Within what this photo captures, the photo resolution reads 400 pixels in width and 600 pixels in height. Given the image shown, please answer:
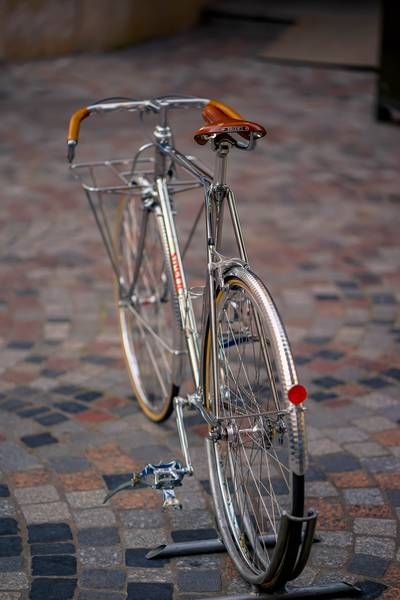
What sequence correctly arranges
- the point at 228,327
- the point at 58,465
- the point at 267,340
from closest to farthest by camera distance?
1. the point at 267,340
2. the point at 228,327
3. the point at 58,465

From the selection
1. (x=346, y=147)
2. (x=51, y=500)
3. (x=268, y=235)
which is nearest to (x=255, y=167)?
(x=346, y=147)

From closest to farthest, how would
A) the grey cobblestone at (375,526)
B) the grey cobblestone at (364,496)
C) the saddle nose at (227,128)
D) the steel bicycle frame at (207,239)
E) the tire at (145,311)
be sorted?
the saddle nose at (227,128) < the steel bicycle frame at (207,239) < the grey cobblestone at (375,526) < the grey cobblestone at (364,496) < the tire at (145,311)

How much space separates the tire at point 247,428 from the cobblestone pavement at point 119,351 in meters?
0.14

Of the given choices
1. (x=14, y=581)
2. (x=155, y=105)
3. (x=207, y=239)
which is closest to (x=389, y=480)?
(x=207, y=239)

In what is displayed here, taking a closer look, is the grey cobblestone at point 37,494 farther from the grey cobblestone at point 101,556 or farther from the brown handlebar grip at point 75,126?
the brown handlebar grip at point 75,126

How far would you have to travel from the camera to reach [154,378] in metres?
4.80

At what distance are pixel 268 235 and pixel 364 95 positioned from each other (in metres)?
3.87

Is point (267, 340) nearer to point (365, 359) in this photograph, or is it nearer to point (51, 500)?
point (51, 500)

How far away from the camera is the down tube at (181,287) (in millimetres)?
3693

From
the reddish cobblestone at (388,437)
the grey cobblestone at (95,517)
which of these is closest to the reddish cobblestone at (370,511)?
the reddish cobblestone at (388,437)

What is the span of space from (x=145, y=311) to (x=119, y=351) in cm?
46

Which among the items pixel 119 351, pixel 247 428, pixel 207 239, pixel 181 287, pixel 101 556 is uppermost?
pixel 207 239

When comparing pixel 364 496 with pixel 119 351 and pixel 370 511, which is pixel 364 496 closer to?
pixel 370 511

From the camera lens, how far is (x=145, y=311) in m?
4.82
